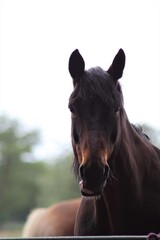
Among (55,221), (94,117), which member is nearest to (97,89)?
(94,117)

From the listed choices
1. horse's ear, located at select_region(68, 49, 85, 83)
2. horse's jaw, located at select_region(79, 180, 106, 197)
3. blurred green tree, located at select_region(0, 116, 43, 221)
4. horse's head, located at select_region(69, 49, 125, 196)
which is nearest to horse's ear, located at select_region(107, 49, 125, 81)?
horse's head, located at select_region(69, 49, 125, 196)

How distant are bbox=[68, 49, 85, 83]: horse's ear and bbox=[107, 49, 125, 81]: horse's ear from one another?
19 cm

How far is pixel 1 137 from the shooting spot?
2040 inches

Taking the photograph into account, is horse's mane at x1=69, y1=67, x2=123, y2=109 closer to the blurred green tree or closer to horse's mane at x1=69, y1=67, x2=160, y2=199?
horse's mane at x1=69, y1=67, x2=160, y2=199

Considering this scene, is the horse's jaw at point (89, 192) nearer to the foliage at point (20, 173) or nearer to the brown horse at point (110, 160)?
the brown horse at point (110, 160)

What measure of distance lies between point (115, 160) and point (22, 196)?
46047 millimetres

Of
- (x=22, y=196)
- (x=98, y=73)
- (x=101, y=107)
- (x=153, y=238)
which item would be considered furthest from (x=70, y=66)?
(x=22, y=196)

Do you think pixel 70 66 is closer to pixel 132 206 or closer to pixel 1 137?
pixel 132 206

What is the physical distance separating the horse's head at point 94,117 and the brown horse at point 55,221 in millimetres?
2433

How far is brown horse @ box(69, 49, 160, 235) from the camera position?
10.7 ft

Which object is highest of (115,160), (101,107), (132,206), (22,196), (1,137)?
(1,137)

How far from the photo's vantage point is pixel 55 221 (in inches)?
257

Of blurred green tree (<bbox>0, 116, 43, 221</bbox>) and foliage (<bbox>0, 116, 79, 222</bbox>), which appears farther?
blurred green tree (<bbox>0, 116, 43, 221</bbox>)

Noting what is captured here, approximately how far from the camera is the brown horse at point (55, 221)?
6052mm
